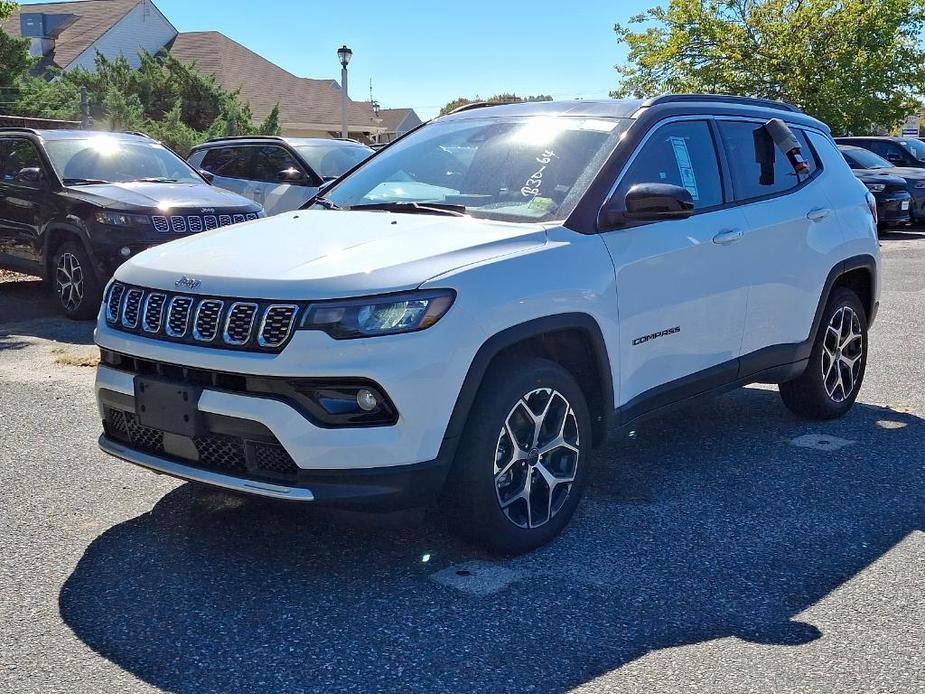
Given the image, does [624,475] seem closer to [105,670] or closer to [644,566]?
[644,566]

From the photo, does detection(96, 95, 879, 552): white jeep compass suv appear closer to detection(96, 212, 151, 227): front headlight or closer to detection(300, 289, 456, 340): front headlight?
detection(300, 289, 456, 340): front headlight

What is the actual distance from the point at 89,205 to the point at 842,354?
6.43 m

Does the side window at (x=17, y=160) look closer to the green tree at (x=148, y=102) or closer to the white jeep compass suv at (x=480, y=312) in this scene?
the white jeep compass suv at (x=480, y=312)

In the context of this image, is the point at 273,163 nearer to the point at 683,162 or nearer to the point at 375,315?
the point at 683,162

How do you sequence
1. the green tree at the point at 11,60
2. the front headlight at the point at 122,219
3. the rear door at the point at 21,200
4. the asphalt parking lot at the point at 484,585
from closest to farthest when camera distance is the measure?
Result: the asphalt parking lot at the point at 484,585
the front headlight at the point at 122,219
the rear door at the point at 21,200
the green tree at the point at 11,60

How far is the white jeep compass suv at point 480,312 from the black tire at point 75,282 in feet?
15.2

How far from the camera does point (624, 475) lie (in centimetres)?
506

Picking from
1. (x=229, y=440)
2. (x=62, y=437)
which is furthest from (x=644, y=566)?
(x=62, y=437)

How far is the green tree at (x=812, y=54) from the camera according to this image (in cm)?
2758

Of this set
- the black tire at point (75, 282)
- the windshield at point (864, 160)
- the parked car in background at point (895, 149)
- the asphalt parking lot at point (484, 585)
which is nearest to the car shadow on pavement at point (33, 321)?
the black tire at point (75, 282)

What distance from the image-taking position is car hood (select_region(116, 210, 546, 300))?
3.59 m

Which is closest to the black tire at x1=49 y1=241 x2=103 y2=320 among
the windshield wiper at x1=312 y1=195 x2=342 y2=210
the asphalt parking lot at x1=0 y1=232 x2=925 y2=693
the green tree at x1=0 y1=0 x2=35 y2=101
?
the asphalt parking lot at x1=0 y1=232 x2=925 y2=693

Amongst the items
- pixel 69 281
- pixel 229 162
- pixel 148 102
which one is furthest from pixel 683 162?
pixel 148 102

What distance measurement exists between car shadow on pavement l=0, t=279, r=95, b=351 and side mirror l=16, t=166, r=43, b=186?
1.24 metres
